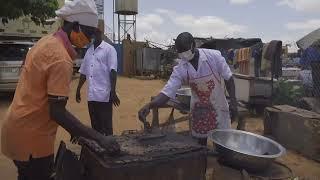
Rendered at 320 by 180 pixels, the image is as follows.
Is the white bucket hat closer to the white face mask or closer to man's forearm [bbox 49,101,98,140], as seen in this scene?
man's forearm [bbox 49,101,98,140]

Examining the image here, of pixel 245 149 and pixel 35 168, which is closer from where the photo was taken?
pixel 35 168

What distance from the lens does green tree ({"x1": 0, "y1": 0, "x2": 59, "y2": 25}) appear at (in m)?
11.2

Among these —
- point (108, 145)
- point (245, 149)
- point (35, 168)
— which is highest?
point (108, 145)

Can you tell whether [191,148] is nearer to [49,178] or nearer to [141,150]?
[141,150]

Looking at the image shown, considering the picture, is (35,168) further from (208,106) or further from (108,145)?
(208,106)

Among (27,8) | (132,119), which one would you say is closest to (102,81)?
(132,119)

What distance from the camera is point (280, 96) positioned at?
32.8 feet

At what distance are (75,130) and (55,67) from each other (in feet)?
1.37

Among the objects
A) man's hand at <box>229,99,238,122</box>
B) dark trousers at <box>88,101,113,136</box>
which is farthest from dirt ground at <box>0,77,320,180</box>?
man's hand at <box>229,99,238,122</box>

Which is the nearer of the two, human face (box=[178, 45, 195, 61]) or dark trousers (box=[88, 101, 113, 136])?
human face (box=[178, 45, 195, 61])

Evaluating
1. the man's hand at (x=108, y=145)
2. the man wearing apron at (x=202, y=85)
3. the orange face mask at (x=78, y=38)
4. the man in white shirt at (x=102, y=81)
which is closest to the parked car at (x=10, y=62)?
the man in white shirt at (x=102, y=81)

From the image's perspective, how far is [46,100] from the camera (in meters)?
2.92

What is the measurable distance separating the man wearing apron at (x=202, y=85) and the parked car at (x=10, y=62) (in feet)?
24.9

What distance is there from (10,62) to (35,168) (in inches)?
355
